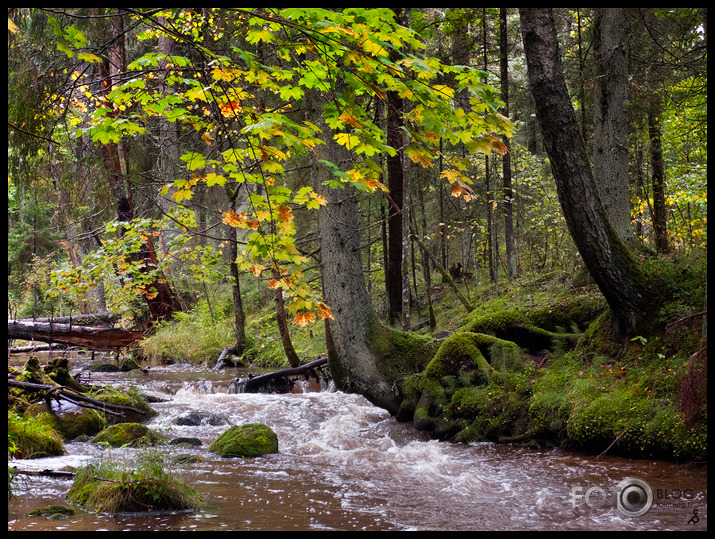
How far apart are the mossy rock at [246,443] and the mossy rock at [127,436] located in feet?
2.85

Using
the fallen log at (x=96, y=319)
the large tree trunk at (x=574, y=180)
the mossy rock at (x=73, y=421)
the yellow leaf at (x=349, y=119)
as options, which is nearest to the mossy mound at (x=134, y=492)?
the mossy rock at (x=73, y=421)

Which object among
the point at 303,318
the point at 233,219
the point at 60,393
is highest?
the point at 233,219

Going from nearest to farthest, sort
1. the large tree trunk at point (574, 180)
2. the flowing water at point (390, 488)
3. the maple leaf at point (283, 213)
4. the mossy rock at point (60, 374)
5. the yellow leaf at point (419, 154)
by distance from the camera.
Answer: the yellow leaf at point (419, 154) < the maple leaf at point (283, 213) < the flowing water at point (390, 488) < the large tree trunk at point (574, 180) < the mossy rock at point (60, 374)

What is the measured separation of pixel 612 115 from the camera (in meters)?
10.5

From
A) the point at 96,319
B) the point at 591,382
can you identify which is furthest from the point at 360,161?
the point at 96,319

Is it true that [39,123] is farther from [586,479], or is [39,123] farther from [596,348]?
[596,348]

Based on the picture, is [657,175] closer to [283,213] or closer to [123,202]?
[283,213]

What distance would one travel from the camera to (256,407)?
33.9ft

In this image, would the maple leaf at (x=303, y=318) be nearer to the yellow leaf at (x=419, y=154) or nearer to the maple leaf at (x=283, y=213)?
the maple leaf at (x=283, y=213)

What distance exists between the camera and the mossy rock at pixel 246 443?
7152mm

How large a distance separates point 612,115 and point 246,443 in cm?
910

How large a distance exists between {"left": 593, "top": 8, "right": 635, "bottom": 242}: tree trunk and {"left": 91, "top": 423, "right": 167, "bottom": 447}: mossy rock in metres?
8.90

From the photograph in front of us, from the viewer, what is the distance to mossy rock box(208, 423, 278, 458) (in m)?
7.15

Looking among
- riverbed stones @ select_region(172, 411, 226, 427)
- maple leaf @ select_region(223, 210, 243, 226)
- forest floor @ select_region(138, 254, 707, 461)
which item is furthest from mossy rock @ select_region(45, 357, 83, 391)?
maple leaf @ select_region(223, 210, 243, 226)
